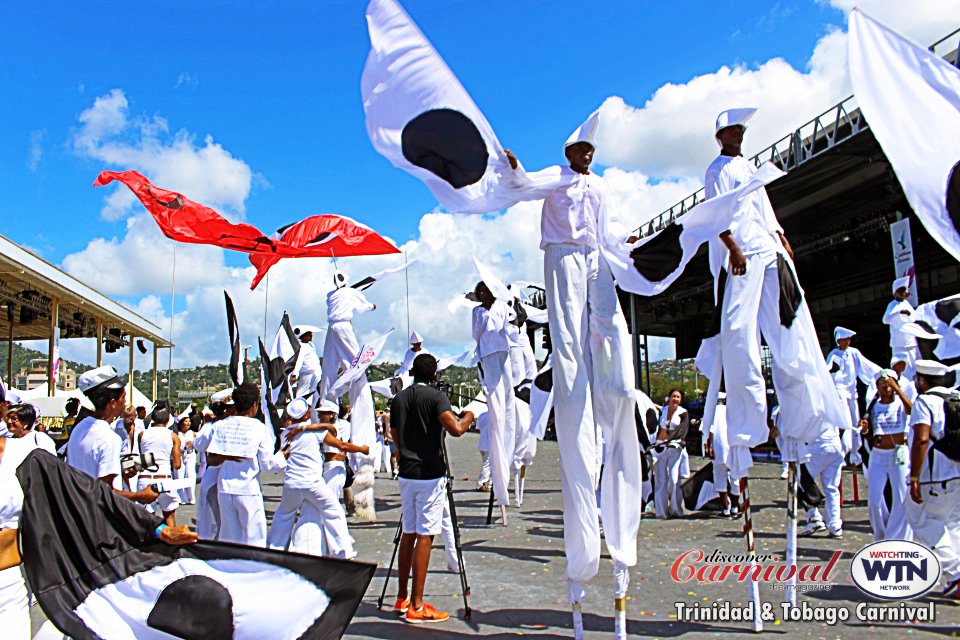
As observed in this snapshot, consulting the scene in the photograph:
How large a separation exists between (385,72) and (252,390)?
9.90 ft

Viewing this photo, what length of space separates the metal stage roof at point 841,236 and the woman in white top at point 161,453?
12506 mm

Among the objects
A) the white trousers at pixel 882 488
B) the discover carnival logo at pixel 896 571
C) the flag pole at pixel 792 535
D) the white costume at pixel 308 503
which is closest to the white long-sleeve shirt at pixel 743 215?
the flag pole at pixel 792 535

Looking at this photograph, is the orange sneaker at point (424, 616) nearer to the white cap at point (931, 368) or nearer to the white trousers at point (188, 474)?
the white cap at point (931, 368)

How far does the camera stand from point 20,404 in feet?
18.5

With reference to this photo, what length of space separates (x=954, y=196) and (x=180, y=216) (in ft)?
28.9

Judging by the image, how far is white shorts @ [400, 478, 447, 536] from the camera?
18.1 ft

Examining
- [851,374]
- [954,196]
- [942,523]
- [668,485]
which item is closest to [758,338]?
[942,523]

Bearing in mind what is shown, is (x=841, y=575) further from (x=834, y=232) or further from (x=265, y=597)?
(x=834, y=232)

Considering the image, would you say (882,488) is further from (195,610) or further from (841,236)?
(841,236)

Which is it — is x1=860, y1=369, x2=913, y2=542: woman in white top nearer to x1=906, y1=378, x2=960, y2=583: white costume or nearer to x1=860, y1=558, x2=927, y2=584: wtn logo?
x1=906, y1=378, x2=960, y2=583: white costume

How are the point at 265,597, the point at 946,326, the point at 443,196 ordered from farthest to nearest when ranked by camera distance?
the point at 946,326 < the point at 443,196 < the point at 265,597

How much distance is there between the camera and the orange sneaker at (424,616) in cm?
512

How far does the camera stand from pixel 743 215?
4.98 m

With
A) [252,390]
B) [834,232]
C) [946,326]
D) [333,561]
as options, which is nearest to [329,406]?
[252,390]
